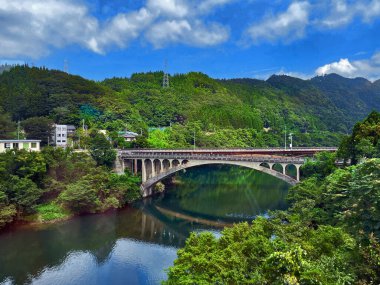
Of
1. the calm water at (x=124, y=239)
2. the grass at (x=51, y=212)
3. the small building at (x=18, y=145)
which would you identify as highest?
the small building at (x=18, y=145)

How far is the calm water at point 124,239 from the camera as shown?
2747 centimetres

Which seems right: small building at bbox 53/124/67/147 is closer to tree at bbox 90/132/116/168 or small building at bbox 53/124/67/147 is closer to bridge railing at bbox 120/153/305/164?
tree at bbox 90/132/116/168

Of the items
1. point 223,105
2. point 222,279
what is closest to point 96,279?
point 222,279

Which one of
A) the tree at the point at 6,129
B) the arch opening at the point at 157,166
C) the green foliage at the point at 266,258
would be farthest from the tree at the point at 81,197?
the green foliage at the point at 266,258

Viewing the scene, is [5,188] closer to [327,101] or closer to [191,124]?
[191,124]

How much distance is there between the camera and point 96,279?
86.7ft

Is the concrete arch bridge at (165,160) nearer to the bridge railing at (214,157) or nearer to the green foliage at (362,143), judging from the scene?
the bridge railing at (214,157)

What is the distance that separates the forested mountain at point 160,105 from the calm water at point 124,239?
31.8 m

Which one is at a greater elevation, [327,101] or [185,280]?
[327,101]

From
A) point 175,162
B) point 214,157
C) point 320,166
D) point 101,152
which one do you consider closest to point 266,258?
point 320,166

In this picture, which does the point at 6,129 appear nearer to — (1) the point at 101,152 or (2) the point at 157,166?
(1) the point at 101,152

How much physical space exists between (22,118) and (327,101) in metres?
164

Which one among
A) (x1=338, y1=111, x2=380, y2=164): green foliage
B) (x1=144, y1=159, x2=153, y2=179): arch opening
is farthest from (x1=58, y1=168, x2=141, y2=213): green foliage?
(x1=338, y1=111, x2=380, y2=164): green foliage

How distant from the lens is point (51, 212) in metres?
40.2
